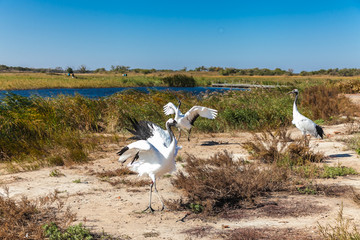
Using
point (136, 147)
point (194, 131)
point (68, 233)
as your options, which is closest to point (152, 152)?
point (136, 147)

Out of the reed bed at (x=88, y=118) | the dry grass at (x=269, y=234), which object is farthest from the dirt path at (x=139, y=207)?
the reed bed at (x=88, y=118)

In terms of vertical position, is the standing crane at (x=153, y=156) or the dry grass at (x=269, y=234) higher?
the standing crane at (x=153, y=156)

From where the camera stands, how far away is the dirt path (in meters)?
4.38

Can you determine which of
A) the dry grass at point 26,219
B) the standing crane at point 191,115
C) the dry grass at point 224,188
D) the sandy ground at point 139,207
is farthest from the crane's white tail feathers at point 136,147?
the standing crane at point 191,115

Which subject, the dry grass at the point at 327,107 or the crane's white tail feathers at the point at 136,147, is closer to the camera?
the crane's white tail feathers at the point at 136,147

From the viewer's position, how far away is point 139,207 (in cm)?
525

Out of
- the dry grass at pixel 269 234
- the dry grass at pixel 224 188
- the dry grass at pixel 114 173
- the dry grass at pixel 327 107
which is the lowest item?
the dry grass at pixel 114 173

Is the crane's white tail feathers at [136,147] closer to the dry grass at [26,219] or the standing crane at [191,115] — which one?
the dry grass at [26,219]

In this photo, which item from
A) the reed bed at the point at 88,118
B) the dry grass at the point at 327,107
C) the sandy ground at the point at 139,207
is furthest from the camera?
the dry grass at the point at 327,107

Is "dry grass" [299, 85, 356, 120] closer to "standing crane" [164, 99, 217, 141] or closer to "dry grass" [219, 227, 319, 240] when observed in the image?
"standing crane" [164, 99, 217, 141]

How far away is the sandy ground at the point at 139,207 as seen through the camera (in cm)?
438

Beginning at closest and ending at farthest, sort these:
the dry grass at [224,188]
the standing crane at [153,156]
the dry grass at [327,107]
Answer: the standing crane at [153,156] → the dry grass at [224,188] → the dry grass at [327,107]

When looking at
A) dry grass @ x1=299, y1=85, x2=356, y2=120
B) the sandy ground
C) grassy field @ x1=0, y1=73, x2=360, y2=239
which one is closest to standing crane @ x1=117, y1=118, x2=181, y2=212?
the sandy ground

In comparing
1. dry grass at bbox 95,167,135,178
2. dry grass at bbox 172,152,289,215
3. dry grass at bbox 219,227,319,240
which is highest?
dry grass at bbox 172,152,289,215
